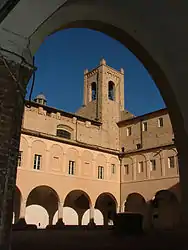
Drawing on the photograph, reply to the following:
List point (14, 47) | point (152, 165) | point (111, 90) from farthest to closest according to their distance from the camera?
point (111, 90) < point (152, 165) < point (14, 47)

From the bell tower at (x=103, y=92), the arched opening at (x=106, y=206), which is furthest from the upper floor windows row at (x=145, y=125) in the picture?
the arched opening at (x=106, y=206)

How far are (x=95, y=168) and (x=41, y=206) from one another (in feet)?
20.3

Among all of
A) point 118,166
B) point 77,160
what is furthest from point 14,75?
point 118,166

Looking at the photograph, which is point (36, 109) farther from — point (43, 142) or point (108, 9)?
point (108, 9)

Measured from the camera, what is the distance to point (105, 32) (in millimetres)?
4523

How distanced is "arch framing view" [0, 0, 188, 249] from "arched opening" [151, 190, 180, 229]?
2389 cm

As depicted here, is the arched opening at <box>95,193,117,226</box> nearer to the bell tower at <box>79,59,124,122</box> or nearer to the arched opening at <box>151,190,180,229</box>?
the arched opening at <box>151,190,180,229</box>

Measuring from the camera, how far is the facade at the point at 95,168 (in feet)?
81.6

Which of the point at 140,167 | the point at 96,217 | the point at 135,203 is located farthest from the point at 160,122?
the point at 96,217

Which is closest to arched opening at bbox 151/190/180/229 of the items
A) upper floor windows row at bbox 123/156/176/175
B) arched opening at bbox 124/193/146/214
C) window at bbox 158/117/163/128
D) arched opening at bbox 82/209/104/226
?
arched opening at bbox 124/193/146/214

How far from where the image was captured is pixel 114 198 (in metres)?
29.7

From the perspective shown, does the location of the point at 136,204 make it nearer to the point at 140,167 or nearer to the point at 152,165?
the point at 140,167

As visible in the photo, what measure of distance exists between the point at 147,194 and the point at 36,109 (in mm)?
13350

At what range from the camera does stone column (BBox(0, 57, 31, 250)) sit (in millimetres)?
2311
